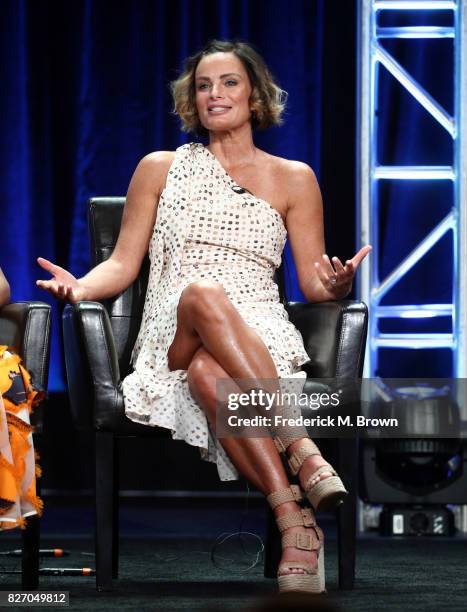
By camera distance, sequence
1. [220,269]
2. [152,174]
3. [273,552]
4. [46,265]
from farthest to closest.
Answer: [152,174], [220,269], [273,552], [46,265]

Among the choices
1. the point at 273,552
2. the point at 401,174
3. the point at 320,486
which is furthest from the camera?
the point at 401,174

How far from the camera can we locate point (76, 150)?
4.71 metres

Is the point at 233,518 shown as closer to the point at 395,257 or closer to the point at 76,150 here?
the point at 395,257

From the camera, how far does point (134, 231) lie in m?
3.05

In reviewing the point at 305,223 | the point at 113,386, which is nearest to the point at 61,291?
the point at 113,386

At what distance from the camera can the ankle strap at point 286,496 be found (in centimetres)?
239

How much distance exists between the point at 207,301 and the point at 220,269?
0.48m

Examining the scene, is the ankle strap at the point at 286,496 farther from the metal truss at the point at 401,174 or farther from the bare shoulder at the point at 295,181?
the metal truss at the point at 401,174

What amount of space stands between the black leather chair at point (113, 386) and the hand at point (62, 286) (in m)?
0.03

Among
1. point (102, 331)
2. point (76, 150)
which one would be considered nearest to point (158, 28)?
point (76, 150)

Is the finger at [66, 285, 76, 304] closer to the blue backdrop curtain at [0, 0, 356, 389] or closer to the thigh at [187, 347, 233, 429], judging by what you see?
the thigh at [187, 347, 233, 429]

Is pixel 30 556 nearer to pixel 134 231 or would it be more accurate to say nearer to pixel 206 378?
pixel 206 378

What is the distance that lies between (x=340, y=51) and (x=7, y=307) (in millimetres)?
2389

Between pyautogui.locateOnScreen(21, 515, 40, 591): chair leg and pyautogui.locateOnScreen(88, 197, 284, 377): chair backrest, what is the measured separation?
22.5 inches
